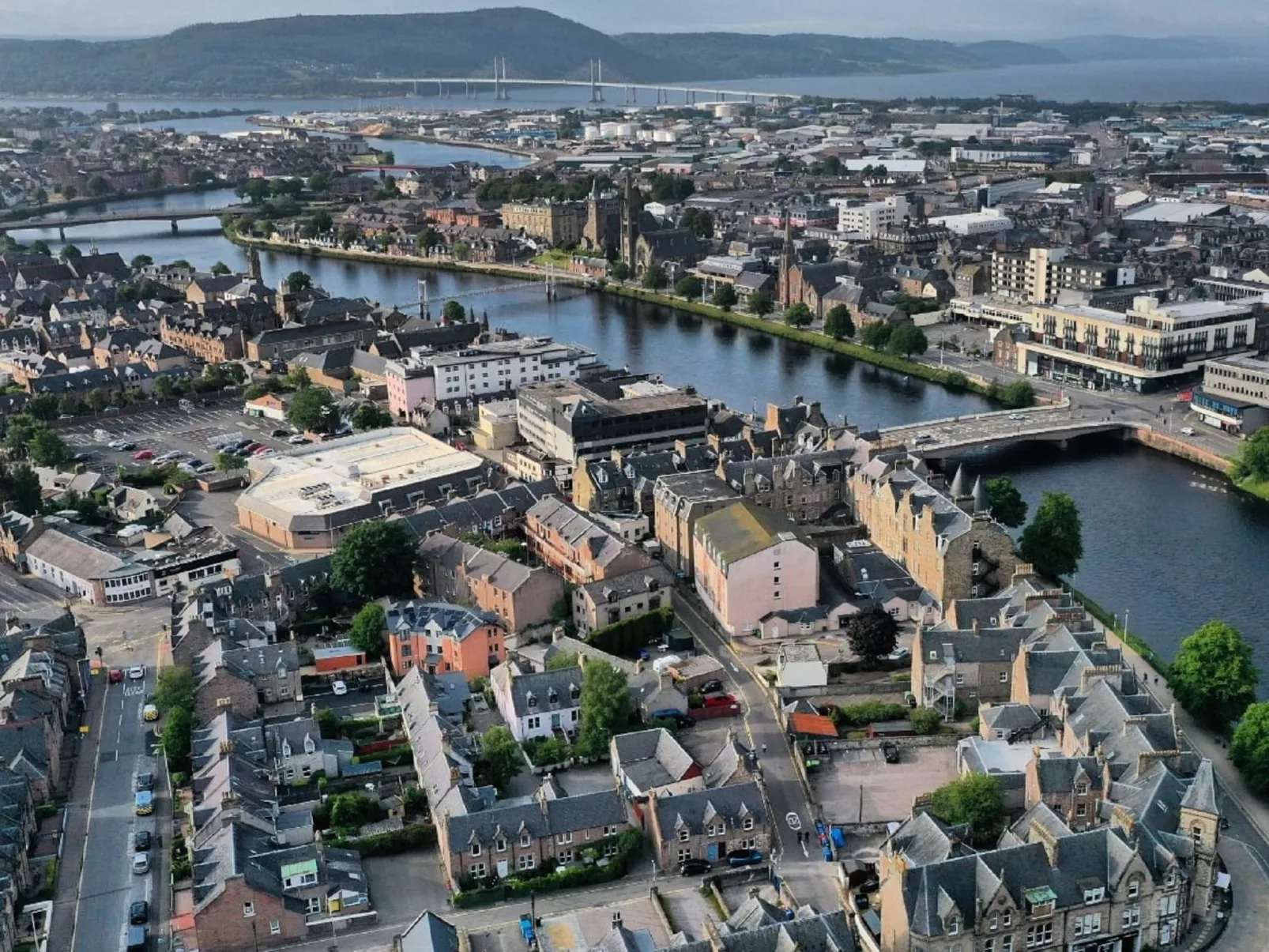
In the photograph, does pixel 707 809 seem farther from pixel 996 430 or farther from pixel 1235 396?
pixel 1235 396

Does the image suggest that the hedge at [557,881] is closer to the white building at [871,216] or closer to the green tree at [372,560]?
the green tree at [372,560]

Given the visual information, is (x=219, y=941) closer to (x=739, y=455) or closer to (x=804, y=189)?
(x=739, y=455)

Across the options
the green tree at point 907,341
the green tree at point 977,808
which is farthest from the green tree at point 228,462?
the green tree at point 907,341

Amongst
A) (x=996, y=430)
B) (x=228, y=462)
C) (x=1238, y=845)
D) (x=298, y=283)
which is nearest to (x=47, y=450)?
(x=228, y=462)

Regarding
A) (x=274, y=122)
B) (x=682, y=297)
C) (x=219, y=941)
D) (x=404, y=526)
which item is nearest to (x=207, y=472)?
(x=404, y=526)

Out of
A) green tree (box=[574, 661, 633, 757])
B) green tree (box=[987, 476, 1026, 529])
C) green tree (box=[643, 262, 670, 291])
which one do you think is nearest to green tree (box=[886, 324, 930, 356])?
green tree (box=[643, 262, 670, 291])

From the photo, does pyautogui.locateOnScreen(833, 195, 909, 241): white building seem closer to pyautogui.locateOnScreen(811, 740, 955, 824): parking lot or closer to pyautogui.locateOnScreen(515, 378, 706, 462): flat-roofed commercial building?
pyautogui.locateOnScreen(515, 378, 706, 462): flat-roofed commercial building
